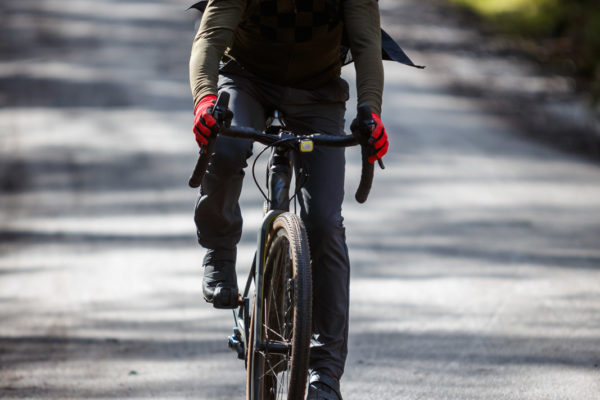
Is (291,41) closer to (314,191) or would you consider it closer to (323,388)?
(314,191)

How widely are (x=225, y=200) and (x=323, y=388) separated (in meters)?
1.08

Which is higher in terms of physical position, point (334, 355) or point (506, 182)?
point (334, 355)

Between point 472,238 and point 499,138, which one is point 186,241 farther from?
point 499,138

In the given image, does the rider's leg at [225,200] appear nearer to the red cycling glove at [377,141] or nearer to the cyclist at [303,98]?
the cyclist at [303,98]

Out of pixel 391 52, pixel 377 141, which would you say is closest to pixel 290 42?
pixel 391 52

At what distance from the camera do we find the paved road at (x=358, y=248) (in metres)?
5.22

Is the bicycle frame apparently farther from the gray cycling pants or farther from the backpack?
the backpack

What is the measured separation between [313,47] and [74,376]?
2563 millimetres

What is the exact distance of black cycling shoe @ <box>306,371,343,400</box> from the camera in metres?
3.92

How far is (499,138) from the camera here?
12023 mm

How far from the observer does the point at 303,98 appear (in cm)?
436

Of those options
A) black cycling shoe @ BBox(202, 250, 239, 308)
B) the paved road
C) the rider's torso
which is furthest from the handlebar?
the paved road

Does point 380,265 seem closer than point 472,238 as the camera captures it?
Yes

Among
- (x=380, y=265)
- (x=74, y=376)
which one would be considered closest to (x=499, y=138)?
(x=380, y=265)
